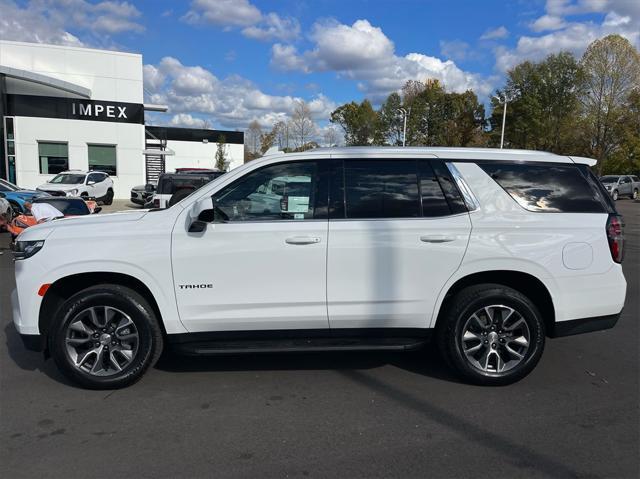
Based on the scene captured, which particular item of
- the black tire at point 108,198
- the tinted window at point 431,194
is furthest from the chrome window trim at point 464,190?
the black tire at point 108,198

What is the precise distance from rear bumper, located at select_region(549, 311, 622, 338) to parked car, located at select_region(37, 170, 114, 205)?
67.2 feet

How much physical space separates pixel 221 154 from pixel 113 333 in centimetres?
4215

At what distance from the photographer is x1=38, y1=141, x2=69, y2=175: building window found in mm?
26594

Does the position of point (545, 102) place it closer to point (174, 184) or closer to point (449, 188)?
point (174, 184)

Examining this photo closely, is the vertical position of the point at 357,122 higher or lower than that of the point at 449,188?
higher

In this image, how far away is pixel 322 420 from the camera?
12.0 feet

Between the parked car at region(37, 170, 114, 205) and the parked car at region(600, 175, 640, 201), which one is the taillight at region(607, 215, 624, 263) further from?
the parked car at region(600, 175, 640, 201)

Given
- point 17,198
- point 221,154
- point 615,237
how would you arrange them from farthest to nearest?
point 221,154
point 17,198
point 615,237

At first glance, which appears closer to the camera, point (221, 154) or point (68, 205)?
point (68, 205)

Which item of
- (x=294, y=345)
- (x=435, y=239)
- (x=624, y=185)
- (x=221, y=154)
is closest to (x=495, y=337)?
(x=435, y=239)

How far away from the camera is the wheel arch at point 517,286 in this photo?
13.9 ft

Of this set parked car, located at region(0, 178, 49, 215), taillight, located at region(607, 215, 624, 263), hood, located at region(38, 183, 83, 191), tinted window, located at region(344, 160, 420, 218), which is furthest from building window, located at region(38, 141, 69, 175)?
taillight, located at region(607, 215, 624, 263)

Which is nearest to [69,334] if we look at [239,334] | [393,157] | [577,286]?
[239,334]

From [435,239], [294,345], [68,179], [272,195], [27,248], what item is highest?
[68,179]
